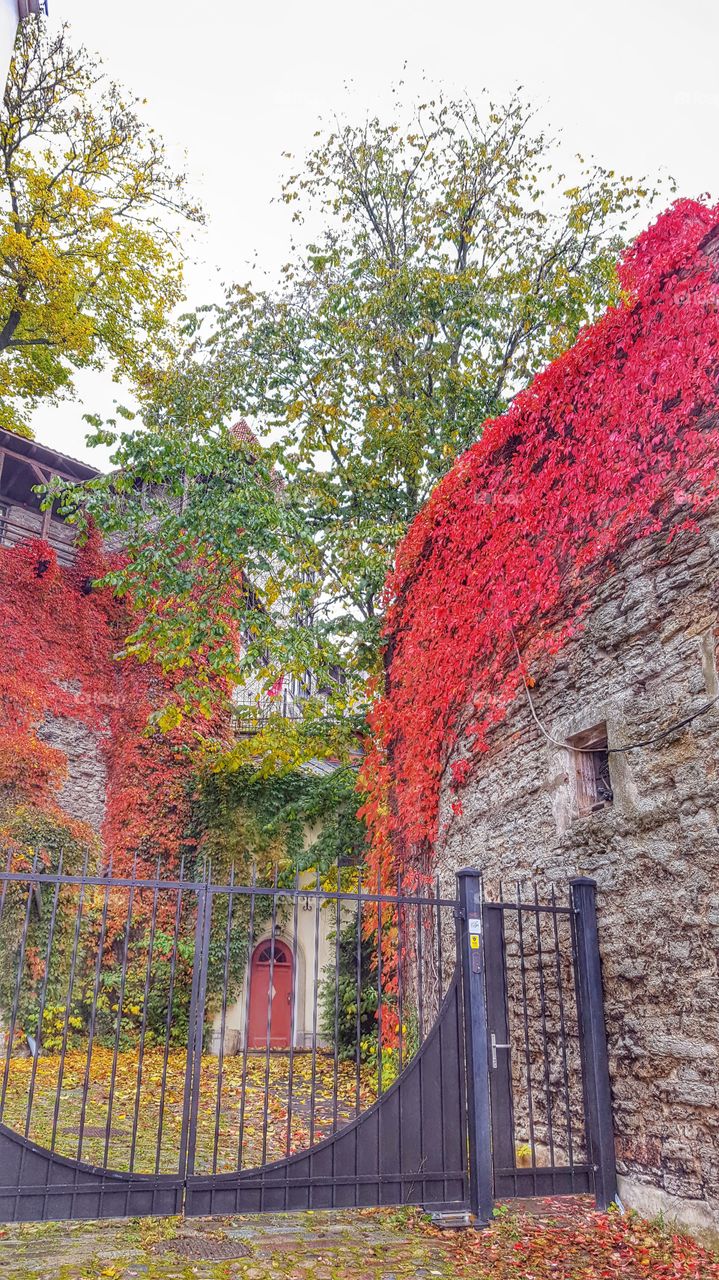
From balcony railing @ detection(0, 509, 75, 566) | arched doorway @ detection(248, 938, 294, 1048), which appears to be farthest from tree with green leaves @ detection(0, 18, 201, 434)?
arched doorway @ detection(248, 938, 294, 1048)

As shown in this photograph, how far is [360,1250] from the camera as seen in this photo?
4.27 metres

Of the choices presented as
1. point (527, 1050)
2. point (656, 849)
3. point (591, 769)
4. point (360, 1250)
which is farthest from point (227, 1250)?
point (591, 769)

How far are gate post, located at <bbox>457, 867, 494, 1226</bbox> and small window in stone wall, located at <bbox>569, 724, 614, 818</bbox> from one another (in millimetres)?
1114

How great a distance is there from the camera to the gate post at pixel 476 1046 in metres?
4.70

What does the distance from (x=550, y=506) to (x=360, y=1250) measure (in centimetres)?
508

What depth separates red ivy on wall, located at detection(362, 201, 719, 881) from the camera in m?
5.39

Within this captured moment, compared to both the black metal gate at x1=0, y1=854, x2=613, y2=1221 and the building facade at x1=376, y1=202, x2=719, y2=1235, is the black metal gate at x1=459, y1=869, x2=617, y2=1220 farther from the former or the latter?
the building facade at x1=376, y1=202, x2=719, y2=1235

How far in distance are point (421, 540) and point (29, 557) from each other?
29.7 feet

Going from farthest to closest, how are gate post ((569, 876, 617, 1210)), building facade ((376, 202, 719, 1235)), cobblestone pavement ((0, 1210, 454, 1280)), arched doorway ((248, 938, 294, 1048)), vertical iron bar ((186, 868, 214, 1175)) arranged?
1. arched doorway ((248, 938, 294, 1048))
2. gate post ((569, 876, 617, 1210))
3. building facade ((376, 202, 719, 1235))
4. vertical iron bar ((186, 868, 214, 1175))
5. cobblestone pavement ((0, 1210, 454, 1280))

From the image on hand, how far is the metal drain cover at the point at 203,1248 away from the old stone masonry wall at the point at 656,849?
225 centimetres

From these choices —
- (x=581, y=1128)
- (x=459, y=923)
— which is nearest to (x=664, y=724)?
(x=459, y=923)

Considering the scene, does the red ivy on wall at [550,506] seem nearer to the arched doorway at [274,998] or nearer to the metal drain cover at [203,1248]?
the metal drain cover at [203,1248]

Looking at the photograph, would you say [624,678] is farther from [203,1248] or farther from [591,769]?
[203,1248]

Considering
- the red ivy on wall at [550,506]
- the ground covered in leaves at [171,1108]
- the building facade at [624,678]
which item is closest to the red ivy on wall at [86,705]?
the ground covered in leaves at [171,1108]
